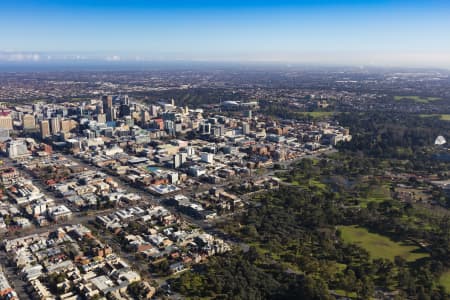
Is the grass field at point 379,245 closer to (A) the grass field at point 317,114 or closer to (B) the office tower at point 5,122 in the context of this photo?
(A) the grass field at point 317,114

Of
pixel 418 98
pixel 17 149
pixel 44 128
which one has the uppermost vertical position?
pixel 418 98

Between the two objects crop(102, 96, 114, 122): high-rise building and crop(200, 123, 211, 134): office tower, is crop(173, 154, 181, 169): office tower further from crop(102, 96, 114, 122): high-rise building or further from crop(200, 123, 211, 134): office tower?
crop(102, 96, 114, 122): high-rise building

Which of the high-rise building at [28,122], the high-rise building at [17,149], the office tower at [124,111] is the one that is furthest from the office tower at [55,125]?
the office tower at [124,111]

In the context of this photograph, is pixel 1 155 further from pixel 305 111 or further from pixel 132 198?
pixel 305 111

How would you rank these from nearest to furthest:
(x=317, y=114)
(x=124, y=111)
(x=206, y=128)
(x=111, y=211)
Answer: (x=111, y=211) < (x=206, y=128) < (x=124, y=111) < (x=317, y=114)

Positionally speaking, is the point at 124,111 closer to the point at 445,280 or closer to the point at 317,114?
the point at 317,114

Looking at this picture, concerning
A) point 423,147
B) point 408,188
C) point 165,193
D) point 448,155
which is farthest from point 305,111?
point 165,193

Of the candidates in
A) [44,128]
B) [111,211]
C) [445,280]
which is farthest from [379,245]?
[44,128]

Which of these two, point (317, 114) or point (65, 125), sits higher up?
point (317, 114)
